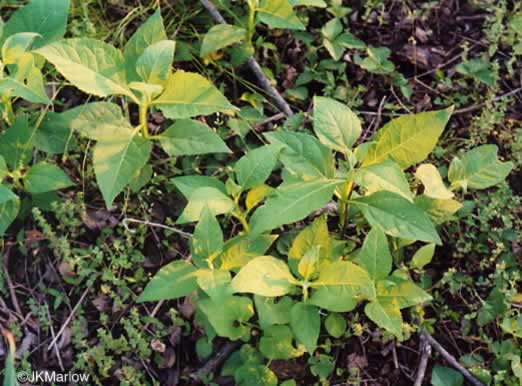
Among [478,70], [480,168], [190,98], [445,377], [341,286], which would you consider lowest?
[445,377]

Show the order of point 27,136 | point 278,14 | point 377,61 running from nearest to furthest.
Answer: point 27,136
point 278,14
point 377,61

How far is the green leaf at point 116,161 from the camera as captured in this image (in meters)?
2.14

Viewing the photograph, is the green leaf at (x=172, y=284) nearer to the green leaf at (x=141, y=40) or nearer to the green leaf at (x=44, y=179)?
the green leaf at (x=44, y=179)

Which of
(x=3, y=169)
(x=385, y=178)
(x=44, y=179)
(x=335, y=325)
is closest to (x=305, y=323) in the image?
(x=335, y=325)

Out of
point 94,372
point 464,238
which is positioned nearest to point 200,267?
point 94,372

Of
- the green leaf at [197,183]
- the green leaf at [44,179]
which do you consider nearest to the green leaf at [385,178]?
the green leaf at [197,183]

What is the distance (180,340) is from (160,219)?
53 cm

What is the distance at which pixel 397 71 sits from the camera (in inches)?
115

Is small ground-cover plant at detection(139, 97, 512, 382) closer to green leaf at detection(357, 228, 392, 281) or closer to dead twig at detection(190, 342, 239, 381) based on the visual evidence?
green leaf at detection(357, 228, 392, 281)

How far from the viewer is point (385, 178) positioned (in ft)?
6.42

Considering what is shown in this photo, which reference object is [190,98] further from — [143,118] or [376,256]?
[376,256]

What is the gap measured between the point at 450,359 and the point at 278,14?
1.60m

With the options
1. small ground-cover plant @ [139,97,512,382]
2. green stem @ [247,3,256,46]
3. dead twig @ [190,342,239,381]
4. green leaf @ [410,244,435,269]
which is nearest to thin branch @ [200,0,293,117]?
green stem @ [247,3,256,46]

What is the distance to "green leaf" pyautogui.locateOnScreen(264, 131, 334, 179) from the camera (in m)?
2.07
